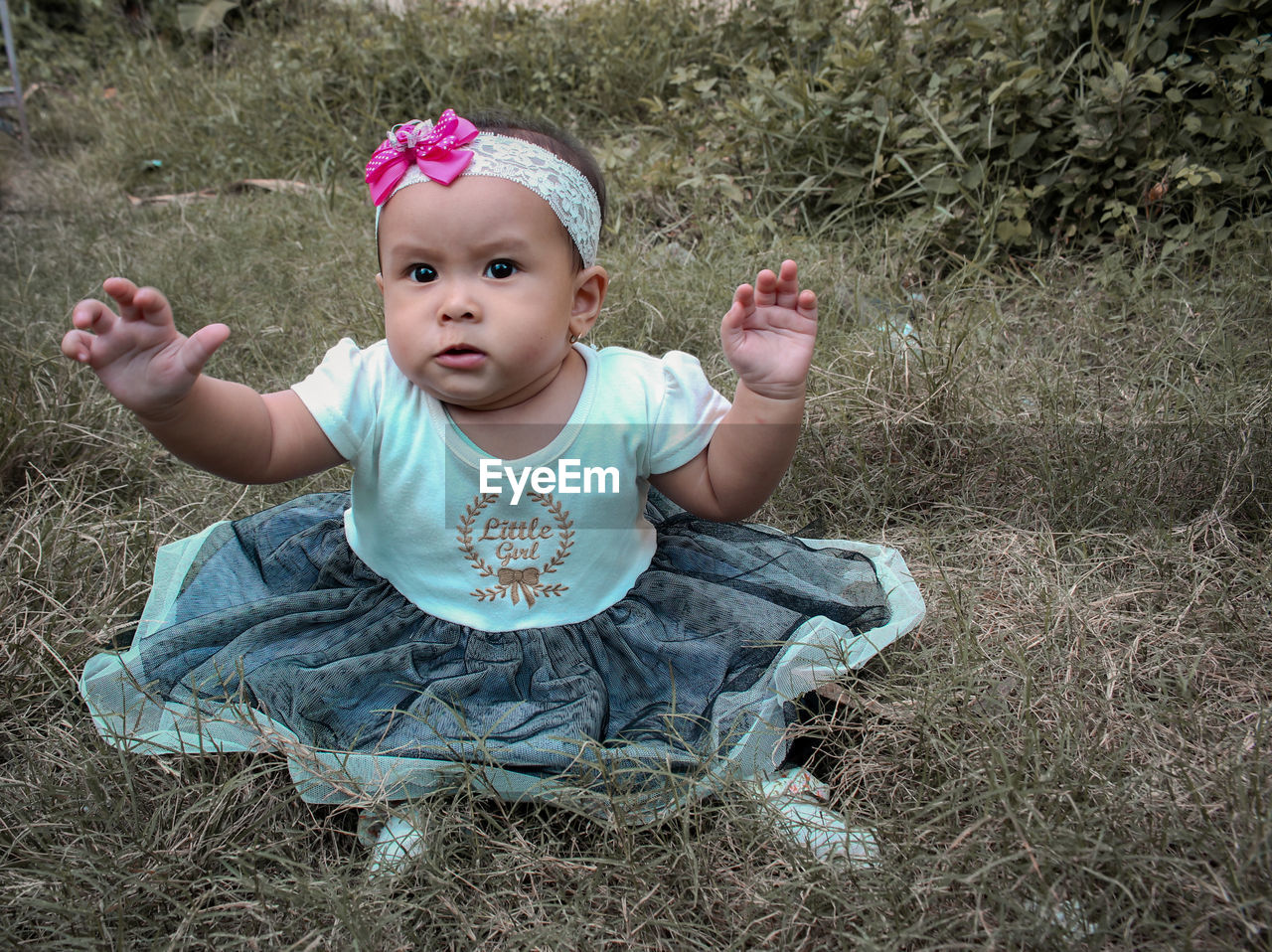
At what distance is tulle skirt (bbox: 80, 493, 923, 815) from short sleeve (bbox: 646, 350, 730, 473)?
0.25 meters

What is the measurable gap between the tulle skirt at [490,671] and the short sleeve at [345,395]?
31cm

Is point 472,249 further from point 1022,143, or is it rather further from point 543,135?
point 1022,143

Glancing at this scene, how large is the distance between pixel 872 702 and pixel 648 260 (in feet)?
6.07

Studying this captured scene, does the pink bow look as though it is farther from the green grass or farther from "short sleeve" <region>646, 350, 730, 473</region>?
the green grass

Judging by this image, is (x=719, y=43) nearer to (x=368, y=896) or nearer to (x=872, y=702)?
(x=872, y=702)

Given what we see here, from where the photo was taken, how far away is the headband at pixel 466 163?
4.96 ft

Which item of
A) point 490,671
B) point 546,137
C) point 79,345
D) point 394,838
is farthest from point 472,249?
point 394,838

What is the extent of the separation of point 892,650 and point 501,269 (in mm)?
905

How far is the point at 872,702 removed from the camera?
160cm

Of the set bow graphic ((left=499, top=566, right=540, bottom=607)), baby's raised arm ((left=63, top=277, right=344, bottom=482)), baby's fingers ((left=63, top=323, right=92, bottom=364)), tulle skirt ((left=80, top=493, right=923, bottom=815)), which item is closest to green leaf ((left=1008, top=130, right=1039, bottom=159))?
tulle skirt ((left=80, top=493, right=923, bottom=815))

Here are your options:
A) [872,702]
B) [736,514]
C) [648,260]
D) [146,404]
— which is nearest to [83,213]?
[648,260]

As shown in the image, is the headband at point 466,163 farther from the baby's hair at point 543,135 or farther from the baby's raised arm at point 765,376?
the baby's raised arm at point 765,376

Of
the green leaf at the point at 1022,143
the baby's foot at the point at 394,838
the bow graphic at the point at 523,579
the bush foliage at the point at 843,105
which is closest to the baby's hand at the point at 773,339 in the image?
the bow graphic at the point at 523,579

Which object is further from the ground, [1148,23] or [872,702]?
[1148,23]
